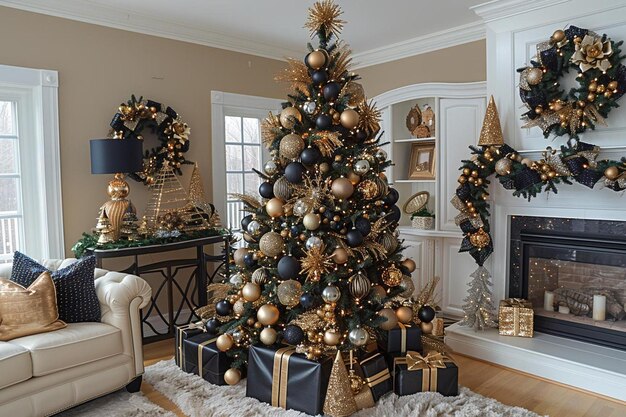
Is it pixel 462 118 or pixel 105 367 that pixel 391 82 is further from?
pixel 105 367

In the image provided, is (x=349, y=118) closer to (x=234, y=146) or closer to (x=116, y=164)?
(x=116, y=164)

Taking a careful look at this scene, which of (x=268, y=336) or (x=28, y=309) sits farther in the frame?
(x=268, y=336)

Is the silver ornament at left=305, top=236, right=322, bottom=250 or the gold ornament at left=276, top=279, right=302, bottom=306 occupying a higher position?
the silver ornament at left=305, top=236, right=322, bottom=250

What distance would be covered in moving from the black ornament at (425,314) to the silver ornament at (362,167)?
1068 mm

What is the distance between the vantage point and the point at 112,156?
342 cm

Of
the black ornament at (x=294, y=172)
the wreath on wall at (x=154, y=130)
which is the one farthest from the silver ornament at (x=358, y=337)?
the wreath on wall at (x=154, y=130)

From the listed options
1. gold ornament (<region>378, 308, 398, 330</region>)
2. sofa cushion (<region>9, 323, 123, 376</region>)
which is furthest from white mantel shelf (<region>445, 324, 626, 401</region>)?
sofa cushion (<region>9, 323, 123, 376</region>)

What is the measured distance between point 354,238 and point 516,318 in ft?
5.18

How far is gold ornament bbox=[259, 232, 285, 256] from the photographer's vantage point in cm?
274

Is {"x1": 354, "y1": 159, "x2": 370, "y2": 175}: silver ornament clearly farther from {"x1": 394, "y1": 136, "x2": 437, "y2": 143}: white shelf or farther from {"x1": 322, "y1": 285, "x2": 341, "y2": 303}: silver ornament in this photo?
{"x1": 394, "y1": 136, "x2": 437, "y2": 143}: white shelf

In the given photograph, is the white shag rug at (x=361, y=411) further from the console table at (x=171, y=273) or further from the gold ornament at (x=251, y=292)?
the console table at (x=171, y=273)

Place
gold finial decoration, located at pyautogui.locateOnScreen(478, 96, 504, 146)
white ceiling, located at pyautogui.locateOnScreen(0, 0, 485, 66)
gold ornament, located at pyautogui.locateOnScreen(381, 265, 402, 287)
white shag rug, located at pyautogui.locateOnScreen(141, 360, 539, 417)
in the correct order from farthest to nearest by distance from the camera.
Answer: white ceiling, located at pyautogui.locateOnScreen(0, 0, 485, 66) < gold finial decoration, located at pyautogui.locateOnScreen(478, 96, 504, 146) < gold ornament, located at pyautogui.locateOnScreen(381, 265, 402, 287) < white shag rug, located at pyautogui.locateOnScreen(141, 360, 539, 417)

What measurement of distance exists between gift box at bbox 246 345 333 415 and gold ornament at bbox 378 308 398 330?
0.43 metres

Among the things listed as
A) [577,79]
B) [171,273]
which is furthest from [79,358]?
[577,79]
